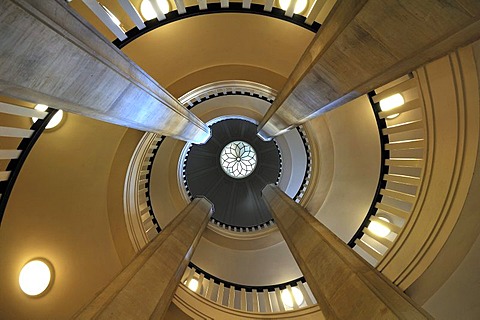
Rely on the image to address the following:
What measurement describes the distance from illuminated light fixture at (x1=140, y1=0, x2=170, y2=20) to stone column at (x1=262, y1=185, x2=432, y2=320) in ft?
12.3

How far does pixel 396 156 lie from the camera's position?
573 cm

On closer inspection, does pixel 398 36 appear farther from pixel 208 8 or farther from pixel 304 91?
pixel 208 8

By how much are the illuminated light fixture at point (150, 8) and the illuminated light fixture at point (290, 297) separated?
21.0ft

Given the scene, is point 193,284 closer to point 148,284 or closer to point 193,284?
point 193,284

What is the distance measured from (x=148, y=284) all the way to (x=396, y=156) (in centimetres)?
500

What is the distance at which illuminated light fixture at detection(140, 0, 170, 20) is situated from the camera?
4.14 metres

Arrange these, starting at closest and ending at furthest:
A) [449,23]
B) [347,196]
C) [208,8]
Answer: [449,23] → [208,8] → [347,196]

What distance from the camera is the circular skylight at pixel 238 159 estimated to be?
47.4ft

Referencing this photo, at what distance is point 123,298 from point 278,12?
13.9 ft

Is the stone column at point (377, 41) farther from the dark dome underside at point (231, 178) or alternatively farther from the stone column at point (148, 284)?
the dark dome underside at point (231, 178)

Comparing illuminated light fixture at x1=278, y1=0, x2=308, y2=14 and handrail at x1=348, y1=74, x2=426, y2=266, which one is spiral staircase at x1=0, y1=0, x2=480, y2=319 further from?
illuminated light fixture at x1=278, y1=0, x2=308, y2=14

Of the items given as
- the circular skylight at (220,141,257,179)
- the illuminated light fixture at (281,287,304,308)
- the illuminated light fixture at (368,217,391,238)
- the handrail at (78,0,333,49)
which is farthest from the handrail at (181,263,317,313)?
the circular skylight at (220,141,257,179)

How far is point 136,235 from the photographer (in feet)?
19.4

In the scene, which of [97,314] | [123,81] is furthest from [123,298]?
[123,81]
